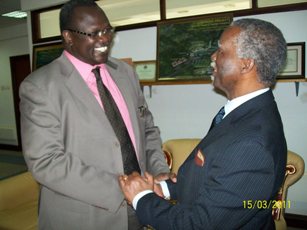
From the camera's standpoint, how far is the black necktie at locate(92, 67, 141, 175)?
1.22m

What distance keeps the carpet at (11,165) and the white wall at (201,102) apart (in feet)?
9.86

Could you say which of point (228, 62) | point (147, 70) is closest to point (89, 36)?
point (228, 62)

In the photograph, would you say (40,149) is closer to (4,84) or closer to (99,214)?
(99,214)

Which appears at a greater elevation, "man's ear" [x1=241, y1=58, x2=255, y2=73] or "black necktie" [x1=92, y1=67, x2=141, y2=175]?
"man's ear" [x1=241, y1=58, x2=255, y2=73]

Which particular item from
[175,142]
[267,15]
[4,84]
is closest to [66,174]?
[175,142]

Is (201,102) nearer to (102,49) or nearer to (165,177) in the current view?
(165,177)

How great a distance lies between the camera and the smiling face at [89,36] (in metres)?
1.21

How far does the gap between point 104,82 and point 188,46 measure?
1.97 meters

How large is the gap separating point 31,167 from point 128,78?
67cm

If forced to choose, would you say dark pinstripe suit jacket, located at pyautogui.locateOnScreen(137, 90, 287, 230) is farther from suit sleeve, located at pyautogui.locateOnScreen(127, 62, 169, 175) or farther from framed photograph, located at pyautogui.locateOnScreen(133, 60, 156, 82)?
framed photograph, located at pyautogui.locateOnScreen(133, 60, 156, 82)

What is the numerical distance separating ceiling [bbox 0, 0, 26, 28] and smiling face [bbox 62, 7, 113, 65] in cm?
412

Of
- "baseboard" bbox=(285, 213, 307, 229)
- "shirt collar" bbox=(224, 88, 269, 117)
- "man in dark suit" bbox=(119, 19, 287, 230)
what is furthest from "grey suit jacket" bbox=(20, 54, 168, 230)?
"baseboard" bbox=(285, 213, 307, 229)

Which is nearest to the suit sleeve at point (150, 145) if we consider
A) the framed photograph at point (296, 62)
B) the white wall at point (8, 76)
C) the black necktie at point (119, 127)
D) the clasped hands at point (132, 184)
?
the black necktie at point (119, 127)

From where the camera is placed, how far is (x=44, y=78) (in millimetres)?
1142
